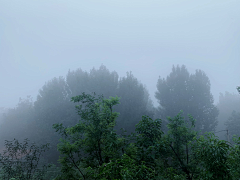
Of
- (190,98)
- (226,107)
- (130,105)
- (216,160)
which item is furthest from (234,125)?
(216,160)

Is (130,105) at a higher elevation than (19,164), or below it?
higher

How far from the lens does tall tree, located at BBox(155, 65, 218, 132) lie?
23797 mm

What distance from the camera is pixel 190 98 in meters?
24.7

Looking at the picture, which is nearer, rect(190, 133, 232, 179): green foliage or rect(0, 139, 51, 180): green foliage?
rect(190, 133, 232, 179): green foliage

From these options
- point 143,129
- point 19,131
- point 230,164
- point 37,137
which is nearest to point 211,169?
point 230,164

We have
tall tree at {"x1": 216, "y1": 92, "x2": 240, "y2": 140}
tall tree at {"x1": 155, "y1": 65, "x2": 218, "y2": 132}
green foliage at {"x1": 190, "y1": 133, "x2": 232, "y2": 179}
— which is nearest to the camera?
green foliage at {"x1": 190, "y1": 133, "x2": 232, "y2": 179}

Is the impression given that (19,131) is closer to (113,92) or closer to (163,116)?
(113,92)

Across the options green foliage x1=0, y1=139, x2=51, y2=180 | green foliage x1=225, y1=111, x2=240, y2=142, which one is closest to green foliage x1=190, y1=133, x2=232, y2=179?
green foliage x1=0, y1=139, x2=51, y2=180

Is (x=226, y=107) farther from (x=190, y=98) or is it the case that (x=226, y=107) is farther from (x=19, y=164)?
(x=19, y=164)

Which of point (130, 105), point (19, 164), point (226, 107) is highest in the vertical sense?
point (226, 107)

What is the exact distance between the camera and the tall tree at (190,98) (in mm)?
23797

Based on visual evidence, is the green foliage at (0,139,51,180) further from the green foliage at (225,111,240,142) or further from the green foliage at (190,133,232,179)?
the green foliage at (225,111,240,142)

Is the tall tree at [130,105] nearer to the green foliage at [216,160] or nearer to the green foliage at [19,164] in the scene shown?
the green foliage at [19,164]

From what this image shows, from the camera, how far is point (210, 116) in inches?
944
